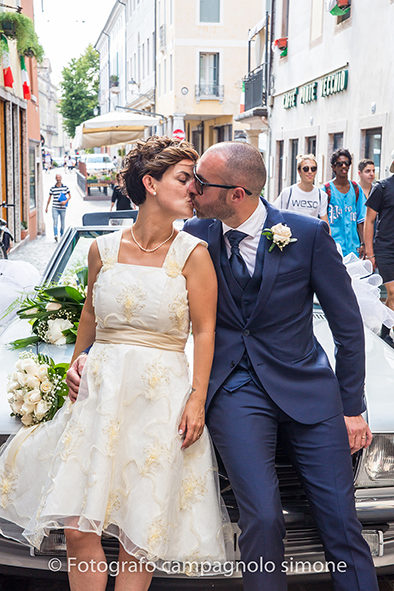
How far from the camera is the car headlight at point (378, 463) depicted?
10.1ft

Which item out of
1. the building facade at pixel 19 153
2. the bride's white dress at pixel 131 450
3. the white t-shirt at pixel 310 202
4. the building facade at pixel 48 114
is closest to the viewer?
the bride's white dress at pixel 131 450

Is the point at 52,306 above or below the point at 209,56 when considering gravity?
below

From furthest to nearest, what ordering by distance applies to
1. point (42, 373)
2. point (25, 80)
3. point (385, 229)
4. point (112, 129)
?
1. point (25, 80)
2. point (112, 129)
3. point (385, 229)
4. point (42, 373)

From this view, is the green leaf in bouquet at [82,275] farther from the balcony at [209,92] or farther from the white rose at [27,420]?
the balcony at [209,92]

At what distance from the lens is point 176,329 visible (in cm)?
291

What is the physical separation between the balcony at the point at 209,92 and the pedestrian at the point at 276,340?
36.5 m

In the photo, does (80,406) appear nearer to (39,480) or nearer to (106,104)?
(39,480)

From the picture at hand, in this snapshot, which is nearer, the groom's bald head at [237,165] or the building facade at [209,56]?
the groom's bald head at [237,165]

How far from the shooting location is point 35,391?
3107 millimetres

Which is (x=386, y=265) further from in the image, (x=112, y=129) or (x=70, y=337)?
(x=112, y=129)

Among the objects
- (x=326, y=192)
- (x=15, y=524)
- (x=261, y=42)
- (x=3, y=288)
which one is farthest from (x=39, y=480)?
(x=261, y=42)

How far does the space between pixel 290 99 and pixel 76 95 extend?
177ft

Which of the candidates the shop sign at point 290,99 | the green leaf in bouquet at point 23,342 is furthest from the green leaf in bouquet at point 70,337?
the shop sign at point 290,99

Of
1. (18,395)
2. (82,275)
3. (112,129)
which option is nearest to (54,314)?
(82,275)
